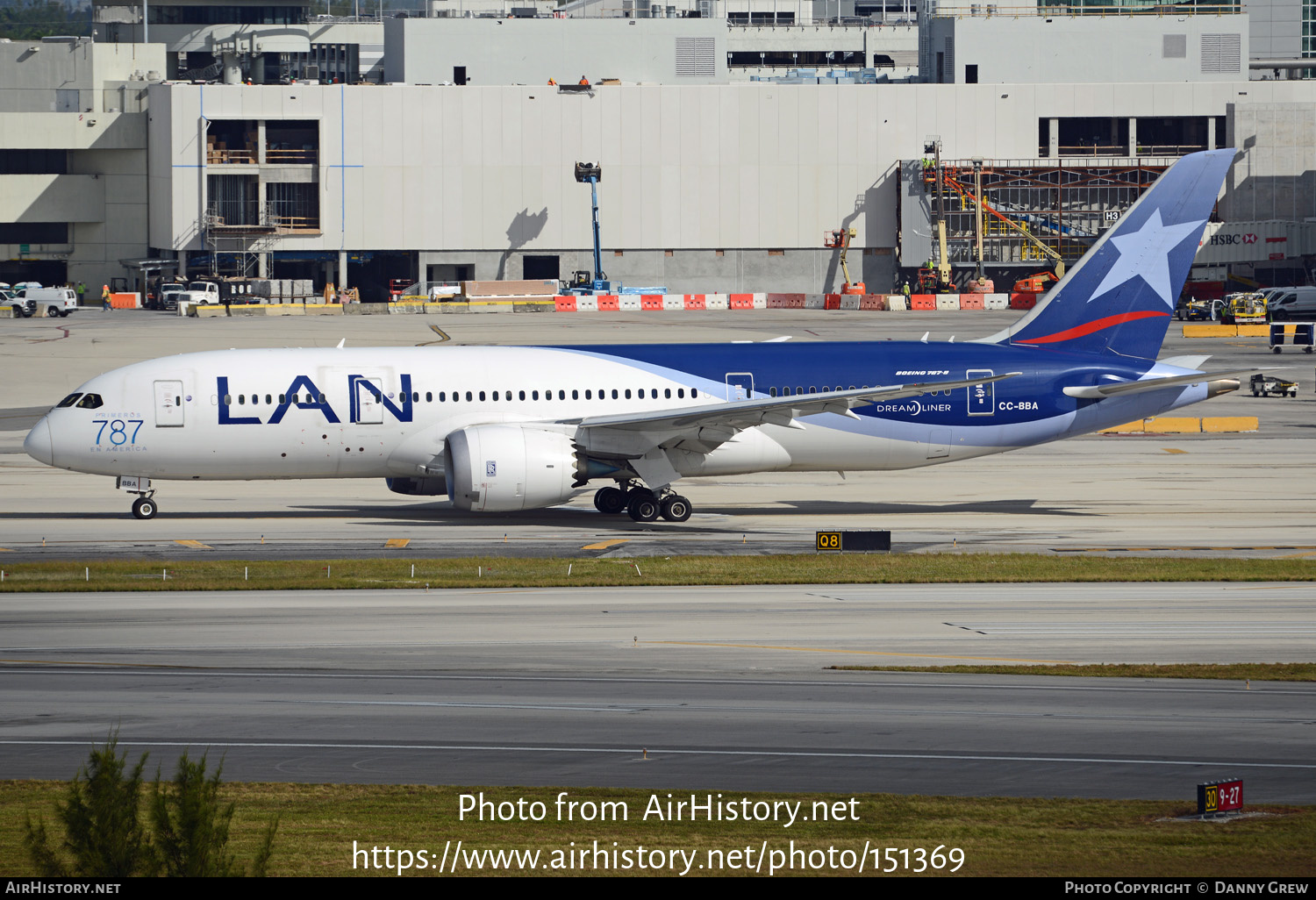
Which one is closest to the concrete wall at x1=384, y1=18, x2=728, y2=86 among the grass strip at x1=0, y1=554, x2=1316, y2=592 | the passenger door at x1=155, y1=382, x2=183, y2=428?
the passenger door at x1=155, y1=382, x2=183, y2=428

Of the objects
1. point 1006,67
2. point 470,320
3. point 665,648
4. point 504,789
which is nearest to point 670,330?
point 470,320

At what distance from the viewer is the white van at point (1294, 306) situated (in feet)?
325

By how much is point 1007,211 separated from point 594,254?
120 feet

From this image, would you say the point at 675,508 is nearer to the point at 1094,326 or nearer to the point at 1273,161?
the point at 1094,326

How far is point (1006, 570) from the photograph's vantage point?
33531 millimetres

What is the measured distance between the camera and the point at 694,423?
3866cm

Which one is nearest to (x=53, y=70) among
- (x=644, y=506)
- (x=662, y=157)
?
(x=662, y=157)

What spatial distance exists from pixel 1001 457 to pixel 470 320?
6250 cm

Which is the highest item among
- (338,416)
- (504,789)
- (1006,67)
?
(1006,67)

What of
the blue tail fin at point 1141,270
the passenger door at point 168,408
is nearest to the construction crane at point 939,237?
the blue tail fin at point 1141,270

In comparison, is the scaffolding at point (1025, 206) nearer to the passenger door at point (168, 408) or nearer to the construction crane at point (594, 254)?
the construction crane at point (594, 254)

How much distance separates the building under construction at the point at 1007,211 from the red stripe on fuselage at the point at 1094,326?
88.8 metres

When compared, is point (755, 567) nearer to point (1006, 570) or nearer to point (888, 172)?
point (1006, 570)

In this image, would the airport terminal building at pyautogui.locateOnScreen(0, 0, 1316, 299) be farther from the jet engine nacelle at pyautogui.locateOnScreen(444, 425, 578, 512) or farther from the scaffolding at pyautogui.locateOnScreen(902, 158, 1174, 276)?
the jet engine nacelle at pyautogui.locateOnScreen(444, 425, 578, 512)
